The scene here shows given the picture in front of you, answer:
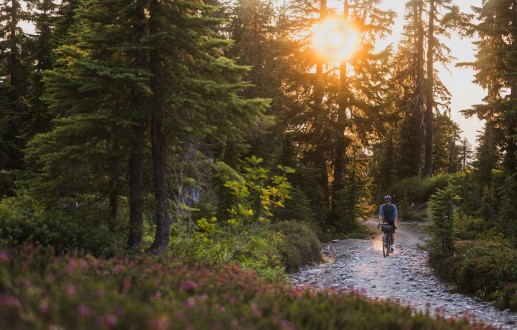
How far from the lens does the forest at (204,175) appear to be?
14.9ft

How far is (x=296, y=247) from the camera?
607 inches

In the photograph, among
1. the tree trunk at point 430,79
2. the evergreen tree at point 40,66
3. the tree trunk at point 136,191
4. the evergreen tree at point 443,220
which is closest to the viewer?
the tree trunk at point 136,191

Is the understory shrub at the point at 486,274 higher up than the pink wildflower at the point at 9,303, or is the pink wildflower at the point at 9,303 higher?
the pink wildflower at the point at 9,303

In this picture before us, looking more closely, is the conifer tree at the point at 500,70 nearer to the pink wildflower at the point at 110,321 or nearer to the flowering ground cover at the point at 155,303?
the flowering ground cover at the point at 155,303

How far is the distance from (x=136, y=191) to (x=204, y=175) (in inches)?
60.7

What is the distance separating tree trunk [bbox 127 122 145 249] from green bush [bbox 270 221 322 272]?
19.7 ft

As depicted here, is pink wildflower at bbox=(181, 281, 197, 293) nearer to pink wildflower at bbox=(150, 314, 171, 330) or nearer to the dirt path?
pink wildflower at bbox=(150, 314, 171, 330)

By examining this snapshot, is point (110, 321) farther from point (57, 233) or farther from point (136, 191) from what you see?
point (136, 191)

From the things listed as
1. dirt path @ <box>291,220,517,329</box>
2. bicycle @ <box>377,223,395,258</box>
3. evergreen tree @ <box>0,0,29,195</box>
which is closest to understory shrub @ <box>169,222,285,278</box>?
dirt path @ <box>291,220,517,329</box>

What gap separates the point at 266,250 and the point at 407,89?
29174 mm

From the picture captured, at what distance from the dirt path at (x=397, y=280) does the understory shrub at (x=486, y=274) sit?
300 mm

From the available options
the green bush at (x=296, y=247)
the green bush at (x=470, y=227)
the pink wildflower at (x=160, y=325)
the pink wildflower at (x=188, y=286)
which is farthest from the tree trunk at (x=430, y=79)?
the pink wildflower at (x=160, y=325)

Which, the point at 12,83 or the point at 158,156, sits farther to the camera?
the point at 12,83

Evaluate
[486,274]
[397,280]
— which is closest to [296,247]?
[397,280]
